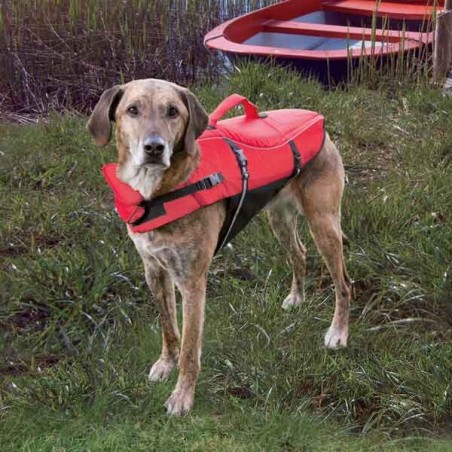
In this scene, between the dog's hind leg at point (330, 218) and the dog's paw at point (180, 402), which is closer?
the dog's paw at point (180, 402)

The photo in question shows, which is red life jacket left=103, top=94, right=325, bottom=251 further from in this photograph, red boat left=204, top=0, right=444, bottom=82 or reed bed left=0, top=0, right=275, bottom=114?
reed bed left=0, top=0, right=275, bottom=114

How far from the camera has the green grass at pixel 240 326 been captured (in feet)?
11.1

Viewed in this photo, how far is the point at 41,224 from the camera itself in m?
5.04

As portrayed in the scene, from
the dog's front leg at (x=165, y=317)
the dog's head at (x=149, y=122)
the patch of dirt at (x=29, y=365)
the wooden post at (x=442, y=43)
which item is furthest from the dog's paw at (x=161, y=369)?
the wooden post at (x=442, y=43)

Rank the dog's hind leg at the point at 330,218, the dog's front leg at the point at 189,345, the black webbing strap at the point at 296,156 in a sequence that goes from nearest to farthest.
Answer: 1. the dog's front leg at the point at 189,345
2. the black webbing strap at the point at 296,156
3. the dog's hind leg at the point at 330,218

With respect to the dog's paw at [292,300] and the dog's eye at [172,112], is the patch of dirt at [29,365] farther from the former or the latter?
the dog's eye at [172,112]

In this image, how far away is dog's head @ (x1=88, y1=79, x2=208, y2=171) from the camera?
3.25m

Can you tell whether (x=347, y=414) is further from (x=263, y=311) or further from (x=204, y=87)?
(x=204, y=87)

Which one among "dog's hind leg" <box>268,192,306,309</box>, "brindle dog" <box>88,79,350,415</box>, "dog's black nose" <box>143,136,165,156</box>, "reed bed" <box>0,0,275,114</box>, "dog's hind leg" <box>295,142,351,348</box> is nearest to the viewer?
"dog's black nose" <box>143,136,165,156</box>

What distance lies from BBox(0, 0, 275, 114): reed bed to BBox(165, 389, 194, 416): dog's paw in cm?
396

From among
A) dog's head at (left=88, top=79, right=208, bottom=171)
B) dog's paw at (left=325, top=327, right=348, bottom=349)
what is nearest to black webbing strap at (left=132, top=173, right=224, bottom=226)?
dog's head at (left=88, top=79, right=208, bottom=171)

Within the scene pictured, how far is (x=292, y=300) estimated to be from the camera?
438cm

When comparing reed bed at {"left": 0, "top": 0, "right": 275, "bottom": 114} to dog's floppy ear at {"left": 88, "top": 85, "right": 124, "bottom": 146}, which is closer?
dog's floppy ear at {"left": 88, "top": 85, "right": 124, "bottom": 146}

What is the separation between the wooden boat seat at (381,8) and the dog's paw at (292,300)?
5073 millimetres
